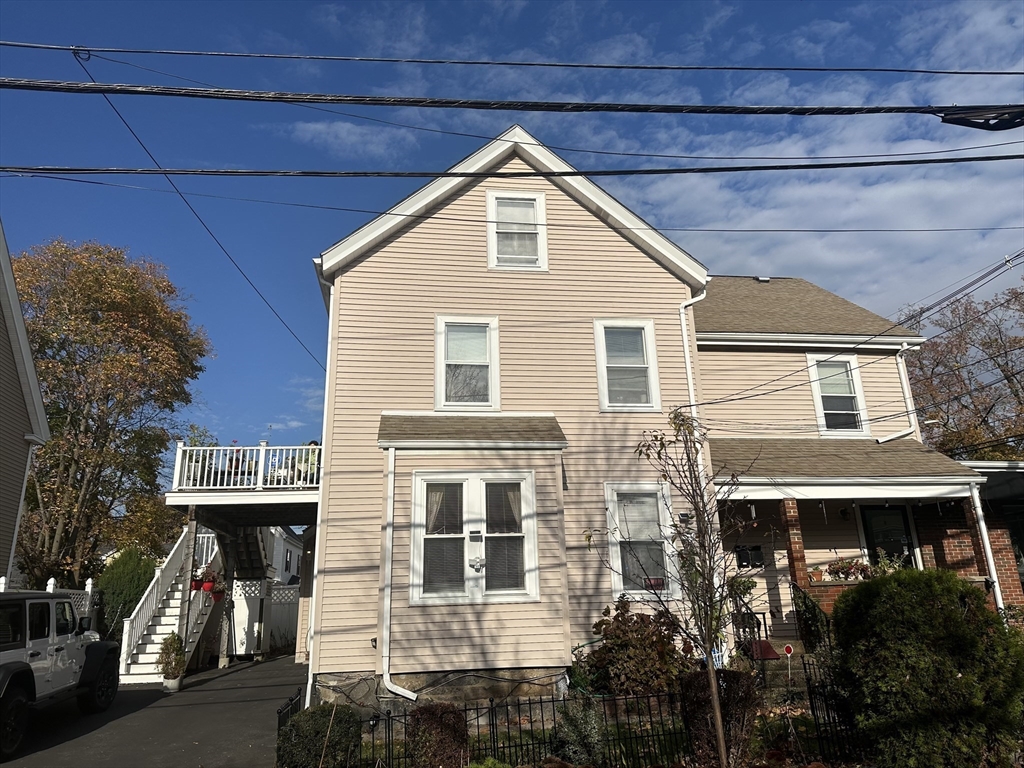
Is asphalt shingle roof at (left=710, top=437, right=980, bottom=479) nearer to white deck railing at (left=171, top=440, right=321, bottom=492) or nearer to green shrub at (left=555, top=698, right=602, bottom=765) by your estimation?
green shrub at (left=555, top=698, right=602, bottom=765)

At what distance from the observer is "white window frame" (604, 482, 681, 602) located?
1174 cm

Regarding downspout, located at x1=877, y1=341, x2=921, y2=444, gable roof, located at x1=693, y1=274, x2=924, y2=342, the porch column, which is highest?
gable roof, located at x1=693, y1=274, x2=924, y2=342

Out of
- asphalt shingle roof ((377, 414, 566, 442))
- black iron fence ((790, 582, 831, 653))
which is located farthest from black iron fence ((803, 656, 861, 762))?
asphalt shingle roof ((377, 414, 566, 442))

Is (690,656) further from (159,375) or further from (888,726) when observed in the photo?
(159,375)

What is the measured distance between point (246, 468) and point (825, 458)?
11983 mm

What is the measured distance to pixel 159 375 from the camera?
86.5ft

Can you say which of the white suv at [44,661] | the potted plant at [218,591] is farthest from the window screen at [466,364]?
the potted plant at [218,591]

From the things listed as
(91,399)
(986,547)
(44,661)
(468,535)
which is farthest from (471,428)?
(91,399)

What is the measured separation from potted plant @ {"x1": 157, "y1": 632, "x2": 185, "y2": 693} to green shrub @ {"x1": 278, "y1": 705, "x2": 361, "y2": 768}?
24.3 ft

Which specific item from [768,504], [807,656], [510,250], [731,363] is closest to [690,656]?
[807,656]

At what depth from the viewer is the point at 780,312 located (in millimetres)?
16531

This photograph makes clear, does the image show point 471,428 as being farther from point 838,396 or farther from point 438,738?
point 838,396

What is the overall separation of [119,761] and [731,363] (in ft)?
41.9

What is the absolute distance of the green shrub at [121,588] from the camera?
64.4 ft
